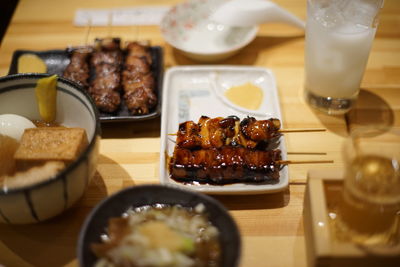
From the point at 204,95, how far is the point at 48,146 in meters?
0.93

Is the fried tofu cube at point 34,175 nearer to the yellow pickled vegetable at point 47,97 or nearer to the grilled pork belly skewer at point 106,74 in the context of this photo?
the yellow pickled vegetable at point 47,97

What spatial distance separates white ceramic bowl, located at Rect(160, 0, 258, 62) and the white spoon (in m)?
0.10

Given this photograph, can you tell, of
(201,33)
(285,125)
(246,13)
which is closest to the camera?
(285,125)

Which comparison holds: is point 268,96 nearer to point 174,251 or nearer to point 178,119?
point 178,119

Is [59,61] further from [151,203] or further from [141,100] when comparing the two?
[151,203]

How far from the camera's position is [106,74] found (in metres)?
2.39

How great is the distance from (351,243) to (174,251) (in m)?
0.58

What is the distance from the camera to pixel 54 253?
1.59 metres

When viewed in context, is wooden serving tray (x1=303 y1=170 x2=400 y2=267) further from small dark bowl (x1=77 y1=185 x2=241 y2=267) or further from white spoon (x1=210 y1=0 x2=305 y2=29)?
white spoon (x1=210 y1=0 x2=305 y2=29)

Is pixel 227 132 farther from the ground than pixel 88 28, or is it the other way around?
pixel 88 28

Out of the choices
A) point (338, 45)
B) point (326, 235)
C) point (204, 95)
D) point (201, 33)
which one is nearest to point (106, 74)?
point (204, 95)

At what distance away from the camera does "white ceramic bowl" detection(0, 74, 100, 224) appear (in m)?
1.38

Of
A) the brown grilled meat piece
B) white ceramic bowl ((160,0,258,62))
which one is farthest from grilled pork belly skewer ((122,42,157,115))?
white ceramic bowl ((160,0,258,62))

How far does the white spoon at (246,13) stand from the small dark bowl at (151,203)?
1389 millimetres
